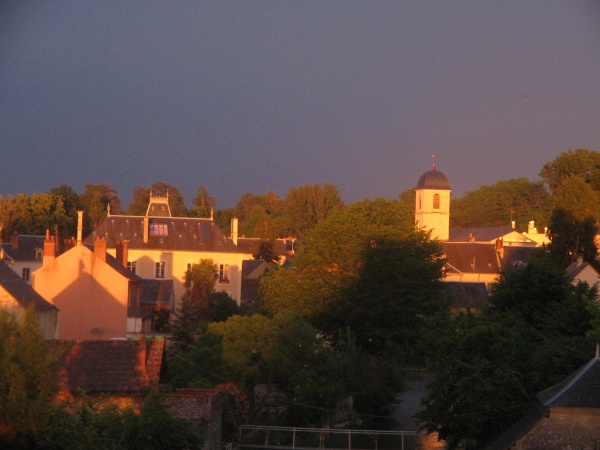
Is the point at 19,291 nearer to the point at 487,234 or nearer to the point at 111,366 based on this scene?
the point at 111,366

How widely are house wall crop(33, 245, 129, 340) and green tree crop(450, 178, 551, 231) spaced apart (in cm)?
8080

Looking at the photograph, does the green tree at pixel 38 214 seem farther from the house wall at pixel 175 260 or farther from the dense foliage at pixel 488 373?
the dense foliage at pixel 488 373

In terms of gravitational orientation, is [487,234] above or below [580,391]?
above

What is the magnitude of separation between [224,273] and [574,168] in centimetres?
4774

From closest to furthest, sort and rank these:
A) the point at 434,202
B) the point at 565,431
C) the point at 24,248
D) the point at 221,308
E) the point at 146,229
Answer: the point at 565,431
the point at 221,308
the point at 24,248
the point at 146,229
the point at 434,202

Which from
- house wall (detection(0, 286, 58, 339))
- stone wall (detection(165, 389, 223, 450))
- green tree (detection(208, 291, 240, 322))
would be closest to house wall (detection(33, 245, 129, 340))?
house wall (detection(0, 286, 58, 339))

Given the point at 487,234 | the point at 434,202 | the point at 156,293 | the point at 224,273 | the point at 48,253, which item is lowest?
the point at 156,293

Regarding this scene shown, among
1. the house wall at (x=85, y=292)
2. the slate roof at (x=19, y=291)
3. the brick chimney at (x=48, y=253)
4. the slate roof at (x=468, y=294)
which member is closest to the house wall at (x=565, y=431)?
A: the slate roof at (x=19, y=291)

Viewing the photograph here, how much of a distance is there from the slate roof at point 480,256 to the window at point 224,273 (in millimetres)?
20040

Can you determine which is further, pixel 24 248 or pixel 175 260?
pixel 175 260

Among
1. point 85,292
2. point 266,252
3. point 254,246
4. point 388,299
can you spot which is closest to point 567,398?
point 388,299

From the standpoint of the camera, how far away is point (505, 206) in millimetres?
132750

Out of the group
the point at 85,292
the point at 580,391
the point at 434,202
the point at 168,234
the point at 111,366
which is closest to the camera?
the point at 111,366

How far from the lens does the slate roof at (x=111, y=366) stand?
22875mm
